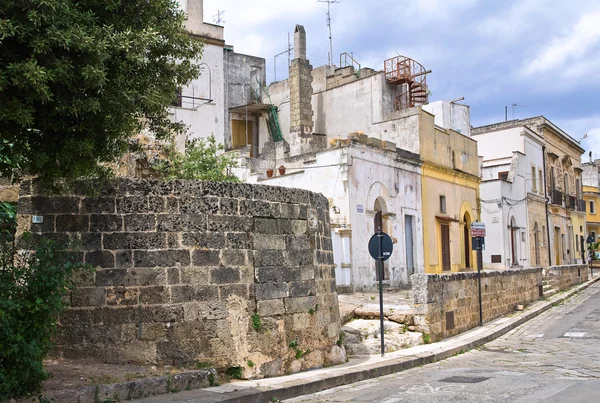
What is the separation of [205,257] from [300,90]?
20525 millimetres

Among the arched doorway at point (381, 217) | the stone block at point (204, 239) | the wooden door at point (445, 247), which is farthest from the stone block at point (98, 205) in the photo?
the wooden door at point (445, 247)

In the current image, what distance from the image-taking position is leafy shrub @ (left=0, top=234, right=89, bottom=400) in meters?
6.42

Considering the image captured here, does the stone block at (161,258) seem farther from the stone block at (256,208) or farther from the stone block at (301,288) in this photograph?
the stone block at (301,288)

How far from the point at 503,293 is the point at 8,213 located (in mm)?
14788

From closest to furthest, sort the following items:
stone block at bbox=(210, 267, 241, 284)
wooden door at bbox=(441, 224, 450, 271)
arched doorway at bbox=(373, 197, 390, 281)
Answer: stone block at bbox=(210, 267, 241, 284)
arched doorway at bbox=(373, 197, 390, 281)
wooden door at bbox=(441, 224, 450, 271)

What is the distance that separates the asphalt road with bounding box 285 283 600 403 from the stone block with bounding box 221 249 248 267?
200 centimetres

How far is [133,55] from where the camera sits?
22.2 feet

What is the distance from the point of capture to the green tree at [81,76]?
5.94 m

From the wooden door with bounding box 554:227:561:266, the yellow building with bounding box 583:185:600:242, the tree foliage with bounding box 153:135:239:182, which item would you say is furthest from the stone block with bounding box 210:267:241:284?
the yellow building with bounding box 583:185:600:242

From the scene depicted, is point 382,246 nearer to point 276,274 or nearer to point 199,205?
point 276,274

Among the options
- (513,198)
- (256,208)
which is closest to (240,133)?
(513,198)

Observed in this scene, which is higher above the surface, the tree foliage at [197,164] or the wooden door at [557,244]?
the tree foliage at [197,164]

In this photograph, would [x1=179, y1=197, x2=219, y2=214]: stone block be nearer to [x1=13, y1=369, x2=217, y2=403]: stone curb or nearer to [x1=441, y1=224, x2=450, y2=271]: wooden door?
[x1=13, y1=369, x2=217, y2=403]: stone curb

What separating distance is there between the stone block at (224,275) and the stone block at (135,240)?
31.0 inches
